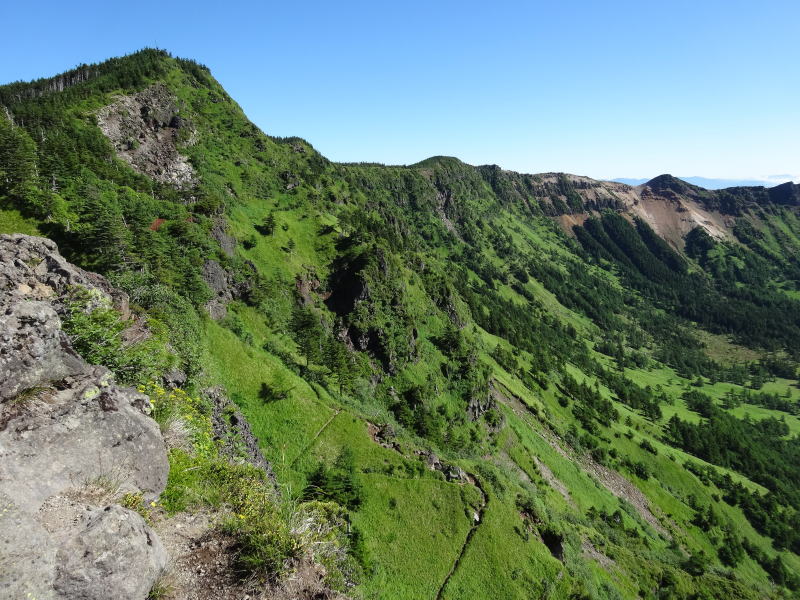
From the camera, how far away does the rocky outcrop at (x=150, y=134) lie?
4323 inches

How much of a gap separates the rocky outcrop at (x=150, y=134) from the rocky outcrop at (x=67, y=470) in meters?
113

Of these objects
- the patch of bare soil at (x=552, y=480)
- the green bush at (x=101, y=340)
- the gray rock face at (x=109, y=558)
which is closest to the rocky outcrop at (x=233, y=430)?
the green bush at (x=101, y=340)

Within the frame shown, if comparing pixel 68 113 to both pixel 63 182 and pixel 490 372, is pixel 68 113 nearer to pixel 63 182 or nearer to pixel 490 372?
pixel 63 182

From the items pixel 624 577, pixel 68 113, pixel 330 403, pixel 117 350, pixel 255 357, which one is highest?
pixel 68 113

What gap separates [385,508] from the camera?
1790 inches

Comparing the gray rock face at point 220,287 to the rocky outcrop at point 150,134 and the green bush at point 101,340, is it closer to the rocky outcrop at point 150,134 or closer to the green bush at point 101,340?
the green bush at point 101,340

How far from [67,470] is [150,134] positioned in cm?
13794

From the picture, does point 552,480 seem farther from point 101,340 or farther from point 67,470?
point 67,470

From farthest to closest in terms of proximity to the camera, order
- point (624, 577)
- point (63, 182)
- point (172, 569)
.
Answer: point (63, 182) → point (624, 577) → point (172, 569)

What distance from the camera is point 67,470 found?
11773 millimetres

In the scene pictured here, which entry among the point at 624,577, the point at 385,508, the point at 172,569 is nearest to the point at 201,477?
the point at 172,569

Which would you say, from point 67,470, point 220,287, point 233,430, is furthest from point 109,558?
point 220,287

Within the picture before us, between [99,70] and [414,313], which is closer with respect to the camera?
[414,313]

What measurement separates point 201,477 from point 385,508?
113 feet
